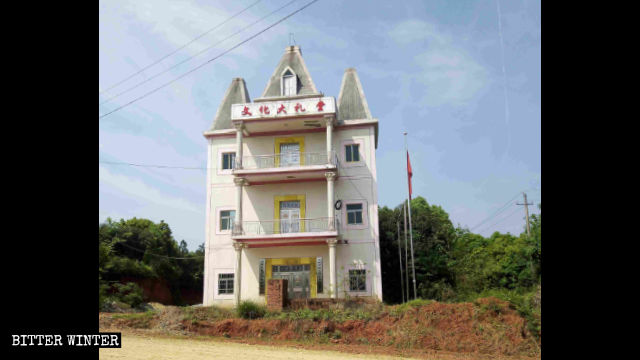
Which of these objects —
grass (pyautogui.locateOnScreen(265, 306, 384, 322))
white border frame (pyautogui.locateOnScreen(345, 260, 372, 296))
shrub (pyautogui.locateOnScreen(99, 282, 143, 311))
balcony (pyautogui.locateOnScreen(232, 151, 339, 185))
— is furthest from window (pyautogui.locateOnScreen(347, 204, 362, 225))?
shrub (pyautogui.locateOnScreen(99, 282, 143, 311))

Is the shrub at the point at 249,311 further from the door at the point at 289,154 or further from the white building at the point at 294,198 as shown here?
the door at the point at 289,154

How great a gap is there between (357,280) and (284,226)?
186 inches

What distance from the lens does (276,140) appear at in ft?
82.2

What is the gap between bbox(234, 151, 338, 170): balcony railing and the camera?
24.4 meters

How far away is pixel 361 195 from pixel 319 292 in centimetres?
538

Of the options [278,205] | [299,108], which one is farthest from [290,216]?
[299,108]

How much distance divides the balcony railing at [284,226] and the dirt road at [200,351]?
380 inches

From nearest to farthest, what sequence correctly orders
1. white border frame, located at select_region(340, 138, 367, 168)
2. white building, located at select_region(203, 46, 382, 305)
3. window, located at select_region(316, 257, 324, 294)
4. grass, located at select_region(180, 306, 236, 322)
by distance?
grass, located at select_region(180, 306, 236, 322)
window, located at select_region(316, 257, 324, 294)
white building, located at select_region(203, 46, 382, 305)
white border frame, located at select_region(340, 138, 367, 168)

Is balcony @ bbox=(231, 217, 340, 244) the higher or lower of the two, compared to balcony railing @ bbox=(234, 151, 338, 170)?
lower

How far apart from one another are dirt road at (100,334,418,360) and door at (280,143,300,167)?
468 inches

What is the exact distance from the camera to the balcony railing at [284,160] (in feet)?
80.1

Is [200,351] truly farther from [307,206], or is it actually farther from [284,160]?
[284,160]

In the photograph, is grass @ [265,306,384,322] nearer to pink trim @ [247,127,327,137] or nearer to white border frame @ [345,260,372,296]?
white border frame @ [345,260,372,296]
